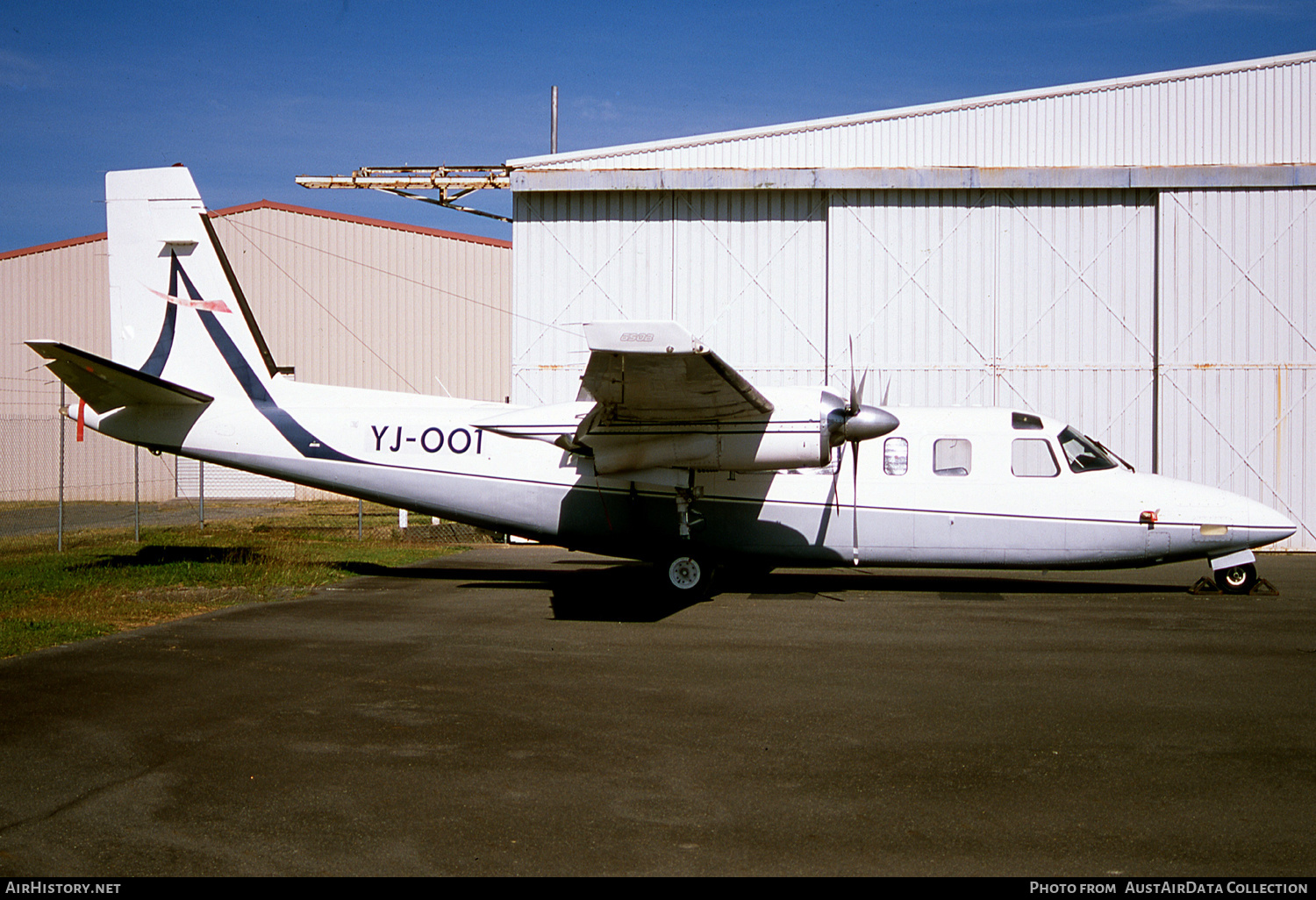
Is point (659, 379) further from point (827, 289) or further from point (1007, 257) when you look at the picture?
point (1007, 257)

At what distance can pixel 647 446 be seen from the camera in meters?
12.5

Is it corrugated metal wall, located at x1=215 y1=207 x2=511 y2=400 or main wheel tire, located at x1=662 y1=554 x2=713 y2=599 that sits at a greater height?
corrugated metal wall, located at x1=215 y1=207 x2=511 y2=400

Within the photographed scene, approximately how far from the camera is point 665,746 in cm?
624

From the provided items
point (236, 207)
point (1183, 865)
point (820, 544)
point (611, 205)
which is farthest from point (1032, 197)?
point (236, 207)

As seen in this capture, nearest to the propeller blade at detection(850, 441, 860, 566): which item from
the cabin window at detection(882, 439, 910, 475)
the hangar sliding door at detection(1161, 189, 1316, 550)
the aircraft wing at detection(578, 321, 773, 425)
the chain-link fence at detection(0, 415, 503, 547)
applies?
the cabin window at detection(882, 439, 910, 475)

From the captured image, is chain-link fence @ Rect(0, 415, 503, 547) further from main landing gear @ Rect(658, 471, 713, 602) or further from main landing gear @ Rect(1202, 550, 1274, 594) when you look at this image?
main landing gear @ Rect(1202, 550, 1274, 594)

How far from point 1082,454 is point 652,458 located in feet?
18.7

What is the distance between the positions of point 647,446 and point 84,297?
26.7 metres

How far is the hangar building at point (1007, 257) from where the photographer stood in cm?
1911

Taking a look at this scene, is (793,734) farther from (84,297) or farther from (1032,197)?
(84,297)

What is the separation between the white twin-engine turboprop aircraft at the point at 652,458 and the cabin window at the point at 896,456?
0.9 inches

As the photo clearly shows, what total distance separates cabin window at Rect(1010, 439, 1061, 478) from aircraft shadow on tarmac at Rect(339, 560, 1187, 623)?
5.68 feet

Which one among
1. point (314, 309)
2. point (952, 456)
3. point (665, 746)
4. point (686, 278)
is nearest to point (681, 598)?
point (952, 456)

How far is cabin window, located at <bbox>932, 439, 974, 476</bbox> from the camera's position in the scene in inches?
507
